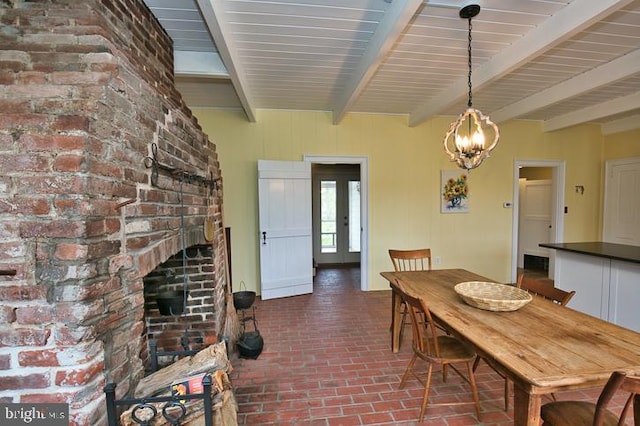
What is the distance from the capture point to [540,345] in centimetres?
146

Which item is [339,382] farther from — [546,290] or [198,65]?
[198,65]

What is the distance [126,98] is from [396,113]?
3.99 metres

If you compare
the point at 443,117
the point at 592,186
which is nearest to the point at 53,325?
the point at 443,117

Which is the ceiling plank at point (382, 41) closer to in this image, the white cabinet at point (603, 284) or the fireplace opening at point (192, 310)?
the fireplace opening at point (192, 310)

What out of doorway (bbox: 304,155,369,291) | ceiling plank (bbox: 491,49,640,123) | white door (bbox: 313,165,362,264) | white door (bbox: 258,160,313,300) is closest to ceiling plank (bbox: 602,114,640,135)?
ceiling plank (bbox: 491,49,640,123)

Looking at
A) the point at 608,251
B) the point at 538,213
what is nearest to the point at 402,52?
the point at 608,251

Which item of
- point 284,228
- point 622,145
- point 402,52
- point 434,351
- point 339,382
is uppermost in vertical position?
point 402,52

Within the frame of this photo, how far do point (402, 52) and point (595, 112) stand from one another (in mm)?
3429

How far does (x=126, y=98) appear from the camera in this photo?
1324mm

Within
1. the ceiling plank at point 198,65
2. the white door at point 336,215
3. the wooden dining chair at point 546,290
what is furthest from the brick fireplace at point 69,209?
the white door at point 336,215

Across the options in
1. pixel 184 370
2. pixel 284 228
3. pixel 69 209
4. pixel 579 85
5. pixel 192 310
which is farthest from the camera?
pixel 284 228

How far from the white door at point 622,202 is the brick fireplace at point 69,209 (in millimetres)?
6599

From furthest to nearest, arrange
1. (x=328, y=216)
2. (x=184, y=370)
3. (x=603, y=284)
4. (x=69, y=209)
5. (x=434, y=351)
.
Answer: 1. (x=328, y=216)
2. (x=603, y=284)
3. (x=434, y=351)
4. (x=184, y=370)
5. (x=69, y=209)

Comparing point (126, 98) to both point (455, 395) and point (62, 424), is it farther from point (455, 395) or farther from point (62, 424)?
point (455, 395)
